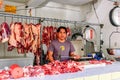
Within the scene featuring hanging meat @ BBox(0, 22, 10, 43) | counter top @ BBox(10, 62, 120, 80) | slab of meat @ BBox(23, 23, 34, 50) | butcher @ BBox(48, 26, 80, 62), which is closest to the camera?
counter top @ BBox(10, 62, 120, 80)

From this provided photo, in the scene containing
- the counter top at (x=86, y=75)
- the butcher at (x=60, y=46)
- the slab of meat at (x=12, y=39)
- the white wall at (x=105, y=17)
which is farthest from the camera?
the white wall at (x=105, y=17)

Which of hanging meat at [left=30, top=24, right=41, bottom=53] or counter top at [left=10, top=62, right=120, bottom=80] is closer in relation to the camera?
counter top at [left=10, top=62, right=120, bottom=80]

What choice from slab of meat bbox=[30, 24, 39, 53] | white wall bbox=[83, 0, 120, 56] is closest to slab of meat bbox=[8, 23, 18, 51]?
slab of meat bbox=[30, 24, 39, 53]

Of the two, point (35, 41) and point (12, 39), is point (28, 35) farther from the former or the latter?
point (12, 39)

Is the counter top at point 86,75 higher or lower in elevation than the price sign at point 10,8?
lower

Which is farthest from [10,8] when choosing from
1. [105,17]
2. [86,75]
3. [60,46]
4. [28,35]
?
[86,75]

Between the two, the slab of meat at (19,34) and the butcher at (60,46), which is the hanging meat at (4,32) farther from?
the butcher at (60,46)

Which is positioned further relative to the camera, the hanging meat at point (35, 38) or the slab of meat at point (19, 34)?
the hanging meat at point (35, 38)

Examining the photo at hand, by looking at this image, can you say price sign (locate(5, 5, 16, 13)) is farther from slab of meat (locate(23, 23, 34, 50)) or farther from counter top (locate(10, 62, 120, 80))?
counter top (locate(10, 62, 120, 80))

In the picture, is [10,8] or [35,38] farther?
[10,8]

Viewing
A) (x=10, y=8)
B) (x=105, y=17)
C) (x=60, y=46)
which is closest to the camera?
(x=60, y=46)

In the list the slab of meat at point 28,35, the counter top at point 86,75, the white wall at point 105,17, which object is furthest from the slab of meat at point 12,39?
the white wall at point 105,17

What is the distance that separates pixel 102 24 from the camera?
415 cm

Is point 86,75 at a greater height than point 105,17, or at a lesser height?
lesser
